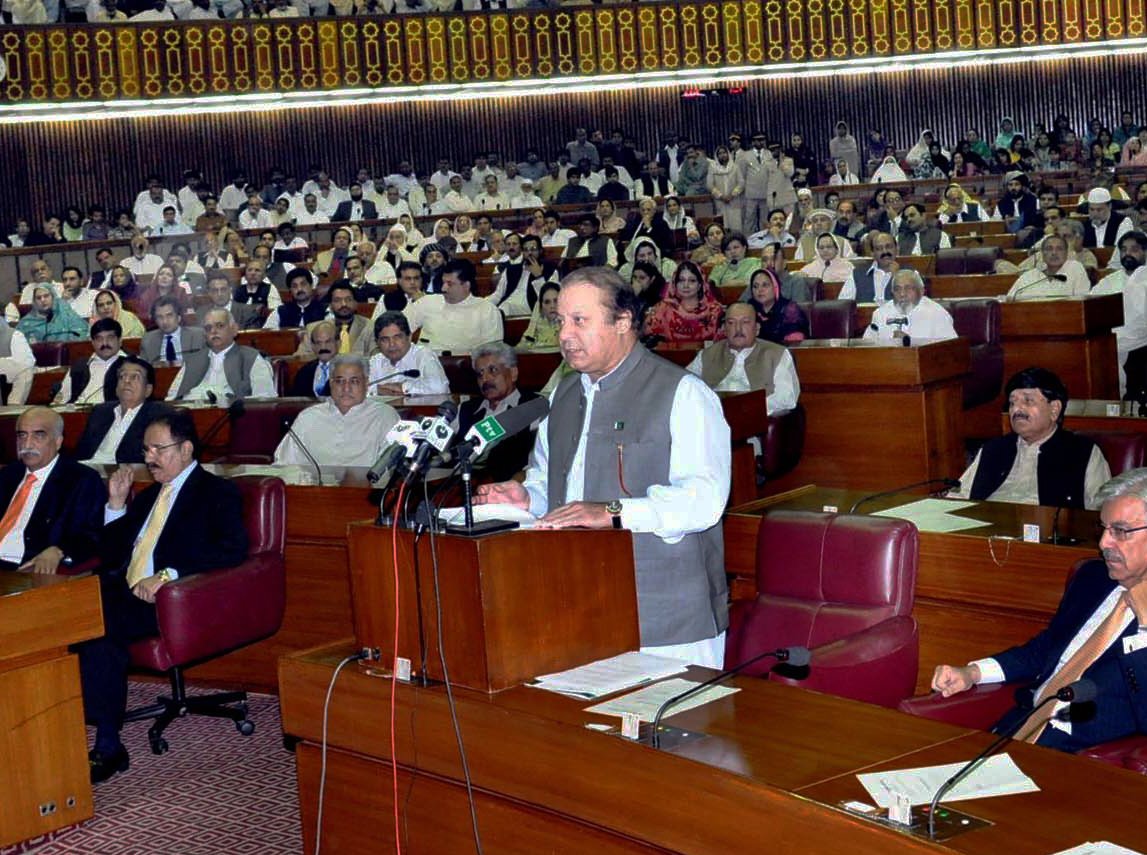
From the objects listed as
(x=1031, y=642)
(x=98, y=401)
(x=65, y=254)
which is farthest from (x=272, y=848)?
(x=65, y=254)

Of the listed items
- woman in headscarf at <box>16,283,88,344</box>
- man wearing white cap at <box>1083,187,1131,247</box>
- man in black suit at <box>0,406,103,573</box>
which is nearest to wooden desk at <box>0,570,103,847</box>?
man in black suit at <box>0,406,103,573</box>

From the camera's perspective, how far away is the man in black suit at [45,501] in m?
5.25

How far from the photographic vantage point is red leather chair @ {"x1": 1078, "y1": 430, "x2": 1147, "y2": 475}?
456cm

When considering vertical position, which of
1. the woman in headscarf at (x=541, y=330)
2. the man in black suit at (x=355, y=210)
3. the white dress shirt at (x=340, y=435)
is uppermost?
the man in black suit at (x=355, y=210)

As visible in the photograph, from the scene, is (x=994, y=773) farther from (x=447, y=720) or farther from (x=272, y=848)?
(x=272, y=848)

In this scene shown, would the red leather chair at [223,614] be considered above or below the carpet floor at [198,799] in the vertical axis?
above

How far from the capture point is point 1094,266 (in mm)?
10711

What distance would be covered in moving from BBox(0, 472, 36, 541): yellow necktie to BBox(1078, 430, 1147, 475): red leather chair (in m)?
3.45

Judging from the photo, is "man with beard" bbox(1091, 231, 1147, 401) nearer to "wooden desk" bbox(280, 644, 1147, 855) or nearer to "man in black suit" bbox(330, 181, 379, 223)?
"wooden desk" bbox(280, 644, 1147, 855)

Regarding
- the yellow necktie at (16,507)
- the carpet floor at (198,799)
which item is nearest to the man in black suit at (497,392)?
the carpet floor at (198,799)

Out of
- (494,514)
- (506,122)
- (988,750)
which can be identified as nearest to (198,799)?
(494,514)

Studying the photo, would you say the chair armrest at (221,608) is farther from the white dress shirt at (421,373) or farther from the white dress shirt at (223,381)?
the white dress shirt at (223,381)

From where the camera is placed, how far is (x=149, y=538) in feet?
16.6

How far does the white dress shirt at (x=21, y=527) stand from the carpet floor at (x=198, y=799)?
25.9 inches
